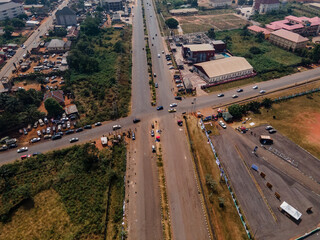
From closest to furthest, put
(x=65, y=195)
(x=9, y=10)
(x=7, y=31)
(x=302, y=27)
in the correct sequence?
(x=65, y=195) → (x=7, y=31) → (x=302, y=27) → (x=9, y=10)

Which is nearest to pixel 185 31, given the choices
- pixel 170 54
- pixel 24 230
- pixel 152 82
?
pixel 170 54

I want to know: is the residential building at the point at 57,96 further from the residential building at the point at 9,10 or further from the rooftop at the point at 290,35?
the rooftop at the point at 290,35

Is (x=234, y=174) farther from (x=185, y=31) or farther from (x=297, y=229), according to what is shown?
(x=185, y=31)

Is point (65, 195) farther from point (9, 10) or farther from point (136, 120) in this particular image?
point (9, 10)

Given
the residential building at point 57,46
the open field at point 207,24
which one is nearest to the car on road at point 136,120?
the residential building at point 57,46

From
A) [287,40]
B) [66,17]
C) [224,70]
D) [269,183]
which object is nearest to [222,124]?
[269,183]

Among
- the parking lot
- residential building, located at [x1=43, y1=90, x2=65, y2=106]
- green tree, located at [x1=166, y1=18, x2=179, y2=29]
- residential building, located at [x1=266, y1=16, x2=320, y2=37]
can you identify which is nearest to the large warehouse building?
the parking lot
